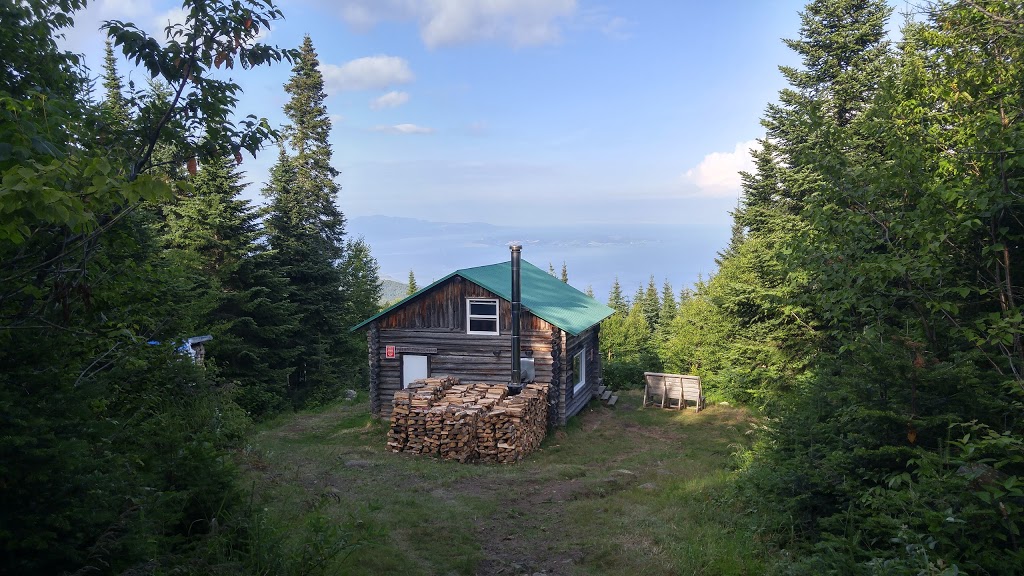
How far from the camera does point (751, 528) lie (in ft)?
27.0

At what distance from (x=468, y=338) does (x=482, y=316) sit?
0.93m

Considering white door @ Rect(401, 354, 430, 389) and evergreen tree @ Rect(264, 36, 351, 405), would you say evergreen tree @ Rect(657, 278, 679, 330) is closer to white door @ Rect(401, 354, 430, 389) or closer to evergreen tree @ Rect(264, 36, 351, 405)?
evergreen tree @ Rect(264, 36, 351, 405)

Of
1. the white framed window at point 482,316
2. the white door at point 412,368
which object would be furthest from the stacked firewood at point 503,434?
the white door at point 412,368

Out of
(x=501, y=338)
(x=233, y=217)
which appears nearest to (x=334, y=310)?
(x=233, y=217)

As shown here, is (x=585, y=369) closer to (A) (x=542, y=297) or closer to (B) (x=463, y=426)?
(A) (x=542, y=297)

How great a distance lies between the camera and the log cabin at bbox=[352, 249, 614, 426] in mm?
19203

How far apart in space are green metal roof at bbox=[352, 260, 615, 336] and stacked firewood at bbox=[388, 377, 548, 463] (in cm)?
362

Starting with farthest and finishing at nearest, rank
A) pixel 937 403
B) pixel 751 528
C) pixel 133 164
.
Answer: pixel 751 528 < pixel 937 403 < pixel 133 164

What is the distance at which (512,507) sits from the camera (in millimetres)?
11359

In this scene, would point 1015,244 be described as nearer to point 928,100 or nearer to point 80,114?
point 928,100

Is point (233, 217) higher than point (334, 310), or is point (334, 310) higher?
point (233, 217)

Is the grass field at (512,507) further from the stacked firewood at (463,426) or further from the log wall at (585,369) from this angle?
the log wall at (585,369)

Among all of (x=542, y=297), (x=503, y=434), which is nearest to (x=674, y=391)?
(x=542, y=297)

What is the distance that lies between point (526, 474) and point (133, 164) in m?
11.3
